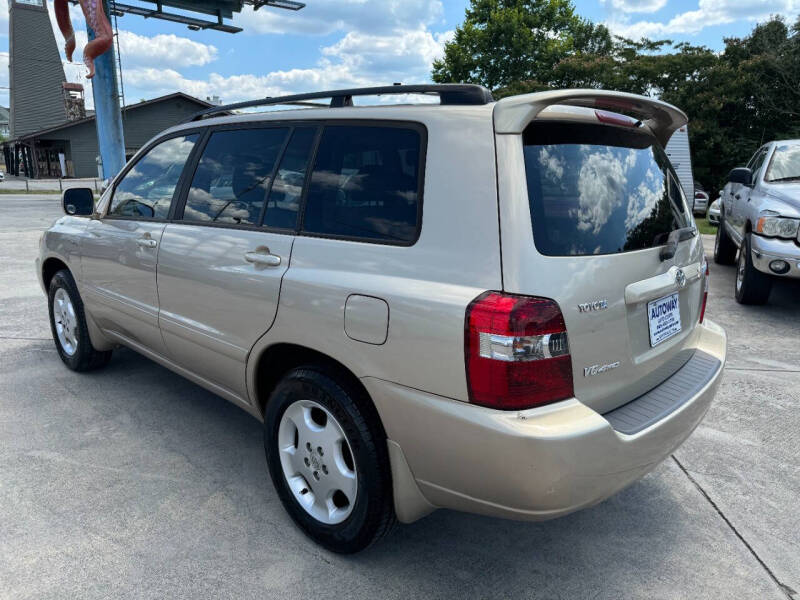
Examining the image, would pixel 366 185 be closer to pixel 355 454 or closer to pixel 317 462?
pixel 355 454

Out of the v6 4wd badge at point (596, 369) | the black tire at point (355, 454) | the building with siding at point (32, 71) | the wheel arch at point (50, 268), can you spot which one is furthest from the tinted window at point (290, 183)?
the building with siding at point (32, 71)

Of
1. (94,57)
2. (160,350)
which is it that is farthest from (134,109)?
(160,350)

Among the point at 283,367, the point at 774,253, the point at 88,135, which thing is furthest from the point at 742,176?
the point at 88,135

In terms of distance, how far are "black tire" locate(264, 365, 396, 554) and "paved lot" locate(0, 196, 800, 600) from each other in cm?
12

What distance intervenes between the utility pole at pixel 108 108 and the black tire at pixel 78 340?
40.3ft

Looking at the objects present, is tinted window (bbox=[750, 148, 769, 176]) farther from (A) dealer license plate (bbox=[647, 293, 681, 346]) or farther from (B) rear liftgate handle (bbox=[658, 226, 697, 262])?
(A) dealer license plate (bbox=[647, 293, 681, 346])

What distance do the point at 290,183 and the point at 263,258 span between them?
1.14 feet

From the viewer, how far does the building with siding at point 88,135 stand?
4222cm

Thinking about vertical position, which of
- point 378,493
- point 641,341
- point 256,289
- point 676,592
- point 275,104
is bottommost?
point 676,592

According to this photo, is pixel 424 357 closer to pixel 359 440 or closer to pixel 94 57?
pixel 359 440

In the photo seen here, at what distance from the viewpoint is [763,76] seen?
1035 inches

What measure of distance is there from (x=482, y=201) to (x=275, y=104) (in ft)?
4.79

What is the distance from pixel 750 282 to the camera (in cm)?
633

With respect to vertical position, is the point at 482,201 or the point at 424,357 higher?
the point at 482,201
